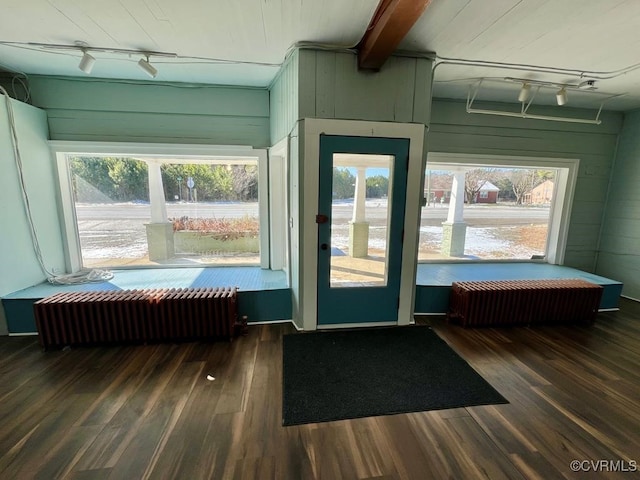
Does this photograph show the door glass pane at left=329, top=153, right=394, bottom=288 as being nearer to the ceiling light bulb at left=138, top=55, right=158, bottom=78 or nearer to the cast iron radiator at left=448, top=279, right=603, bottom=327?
the cast iron radiator at left=448, top=279, right=603, bottom=327

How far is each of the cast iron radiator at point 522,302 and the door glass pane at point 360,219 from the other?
38.0 inches

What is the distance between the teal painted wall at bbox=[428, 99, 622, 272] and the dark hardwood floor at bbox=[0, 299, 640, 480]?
2.39 m

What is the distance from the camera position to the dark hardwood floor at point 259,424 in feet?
5.09

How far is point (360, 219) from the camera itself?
9.77ft

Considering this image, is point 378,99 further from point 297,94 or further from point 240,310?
point 240,310

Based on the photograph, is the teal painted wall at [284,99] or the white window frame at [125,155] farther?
the white window frame at [125,155]

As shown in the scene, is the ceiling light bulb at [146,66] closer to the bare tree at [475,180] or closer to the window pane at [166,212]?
the window pane at [166,212]

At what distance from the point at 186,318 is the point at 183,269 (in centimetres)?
120

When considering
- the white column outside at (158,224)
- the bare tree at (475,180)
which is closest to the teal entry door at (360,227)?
the bare tree at (475,180)

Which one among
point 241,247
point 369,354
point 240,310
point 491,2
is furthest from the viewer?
point 241,247

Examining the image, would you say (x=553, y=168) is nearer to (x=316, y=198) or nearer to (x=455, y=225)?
(x=455, y=225)

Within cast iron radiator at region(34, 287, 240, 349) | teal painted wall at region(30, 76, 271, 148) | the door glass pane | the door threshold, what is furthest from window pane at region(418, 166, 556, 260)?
cast iron radiator at region(34, 287, 240, 349)

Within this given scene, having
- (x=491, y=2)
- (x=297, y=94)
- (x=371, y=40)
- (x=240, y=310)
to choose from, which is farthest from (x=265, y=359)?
(x=491, y=2)

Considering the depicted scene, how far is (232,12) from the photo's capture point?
196 centimetres
